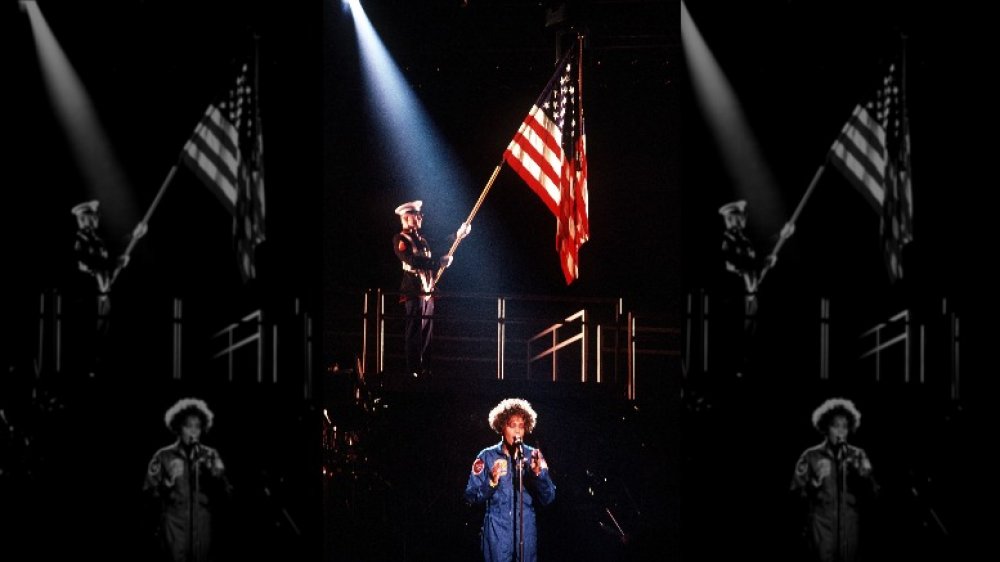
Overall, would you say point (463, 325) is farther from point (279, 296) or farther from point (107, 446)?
point (107, 446)

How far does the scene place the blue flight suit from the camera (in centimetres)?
925

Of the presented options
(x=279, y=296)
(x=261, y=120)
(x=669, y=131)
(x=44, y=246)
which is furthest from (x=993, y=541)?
(x=44, y=246)

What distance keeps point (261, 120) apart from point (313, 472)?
2676 millimetres

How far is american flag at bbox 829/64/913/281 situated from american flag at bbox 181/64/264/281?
14.1 ft

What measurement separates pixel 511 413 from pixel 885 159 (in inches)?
132

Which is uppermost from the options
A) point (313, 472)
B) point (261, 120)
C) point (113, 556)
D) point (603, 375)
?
point (261, 120)

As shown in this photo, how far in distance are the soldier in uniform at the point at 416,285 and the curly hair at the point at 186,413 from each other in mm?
1561

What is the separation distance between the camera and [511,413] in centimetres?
945

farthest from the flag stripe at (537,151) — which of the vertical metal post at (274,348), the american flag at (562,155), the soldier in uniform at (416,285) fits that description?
the vertical metal post at (274,348)

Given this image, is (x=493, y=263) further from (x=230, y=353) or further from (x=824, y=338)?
(x=824, y=338)

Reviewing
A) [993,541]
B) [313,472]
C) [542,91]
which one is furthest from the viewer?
[542,91]

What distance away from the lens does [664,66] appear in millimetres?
9766

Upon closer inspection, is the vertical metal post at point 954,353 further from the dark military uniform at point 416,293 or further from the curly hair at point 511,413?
the dark military uniform at point 416,293

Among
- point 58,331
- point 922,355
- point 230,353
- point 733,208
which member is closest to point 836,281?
point 922,355
